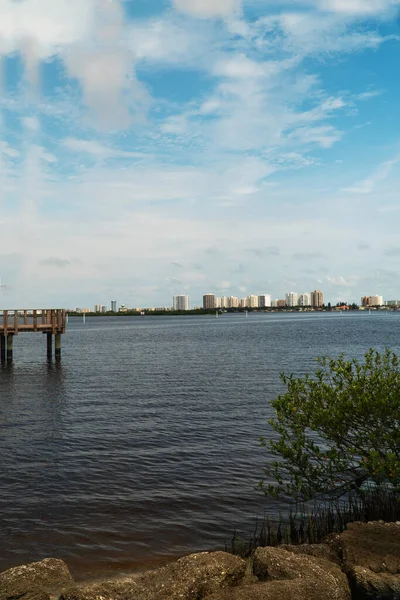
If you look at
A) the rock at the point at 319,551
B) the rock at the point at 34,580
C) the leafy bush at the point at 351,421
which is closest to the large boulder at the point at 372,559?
the rock at the point at 319,551

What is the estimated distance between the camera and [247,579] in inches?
375

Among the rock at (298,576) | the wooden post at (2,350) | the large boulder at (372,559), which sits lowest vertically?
the large boulder at (372,559)

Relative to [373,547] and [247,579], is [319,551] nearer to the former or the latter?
[373,547]

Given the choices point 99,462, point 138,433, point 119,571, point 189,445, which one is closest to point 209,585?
point 119,571

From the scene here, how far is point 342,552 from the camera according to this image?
34.3ft

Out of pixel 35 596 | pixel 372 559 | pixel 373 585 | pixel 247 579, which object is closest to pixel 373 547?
pixel 372 559

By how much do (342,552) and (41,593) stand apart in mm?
6059

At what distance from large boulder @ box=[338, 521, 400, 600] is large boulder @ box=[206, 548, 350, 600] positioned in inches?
14.7

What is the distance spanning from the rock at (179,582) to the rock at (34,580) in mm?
576

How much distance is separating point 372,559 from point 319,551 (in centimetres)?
114

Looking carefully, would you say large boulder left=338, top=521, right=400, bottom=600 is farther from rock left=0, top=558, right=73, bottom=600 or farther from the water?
rock left=0, top=558, right=73, bottom=600

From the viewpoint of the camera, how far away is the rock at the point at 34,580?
8.94 m

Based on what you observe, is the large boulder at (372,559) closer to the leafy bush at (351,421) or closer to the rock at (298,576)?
the rock at (298,576)

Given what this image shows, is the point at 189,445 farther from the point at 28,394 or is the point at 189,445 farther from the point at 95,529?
the point at 28,394
